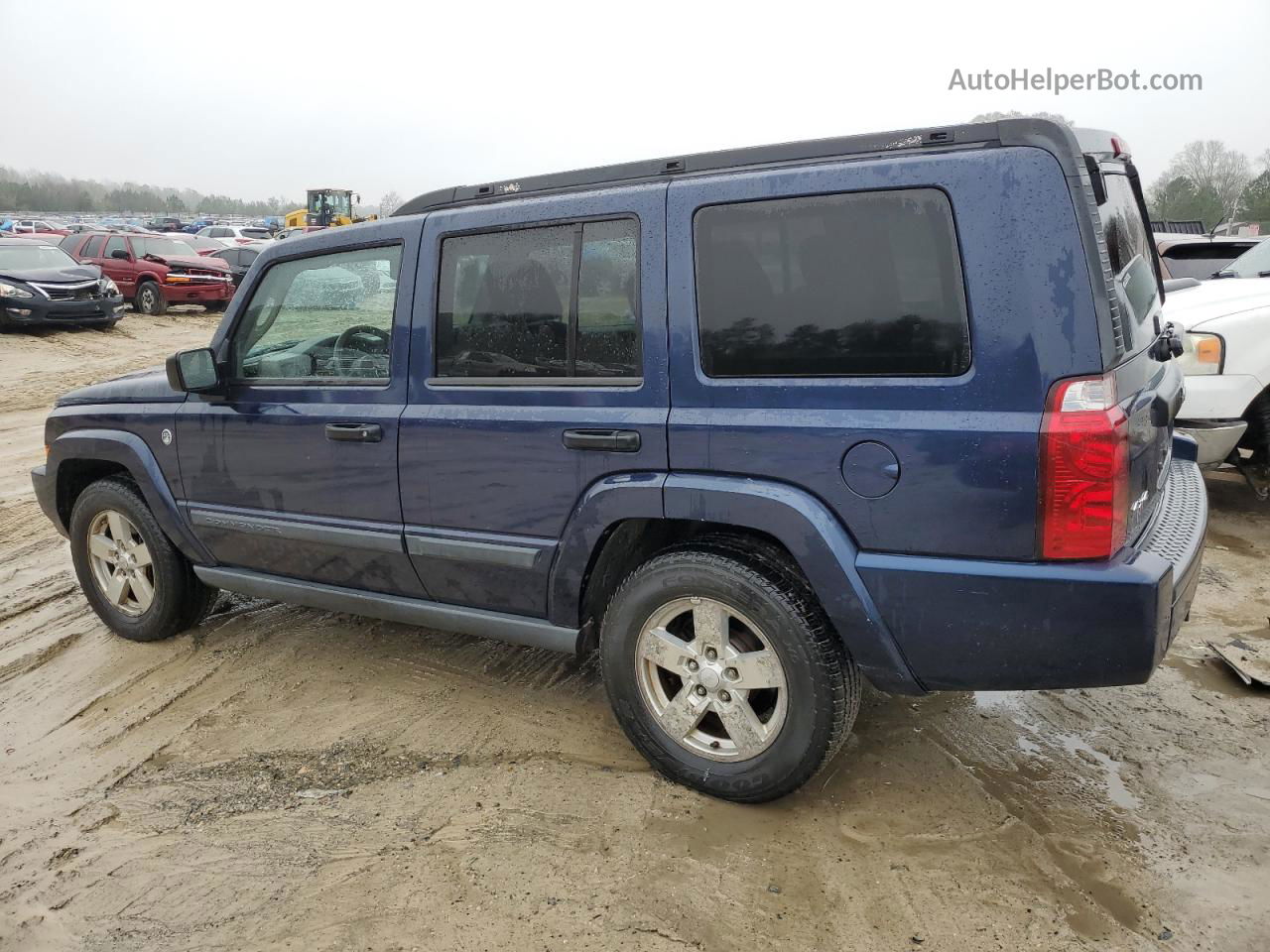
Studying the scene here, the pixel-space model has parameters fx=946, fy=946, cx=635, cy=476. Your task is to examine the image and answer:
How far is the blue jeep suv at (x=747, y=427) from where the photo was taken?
238 centimetres

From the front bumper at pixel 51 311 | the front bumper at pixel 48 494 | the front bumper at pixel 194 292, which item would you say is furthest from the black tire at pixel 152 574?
the front bumper at pixel 194 292

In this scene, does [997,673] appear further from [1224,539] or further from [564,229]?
[1224,539]

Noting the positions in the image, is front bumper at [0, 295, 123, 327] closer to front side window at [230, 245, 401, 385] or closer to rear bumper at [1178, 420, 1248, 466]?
front side window at [230, 245, 401, 385]

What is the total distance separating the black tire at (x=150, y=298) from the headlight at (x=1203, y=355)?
1863cm

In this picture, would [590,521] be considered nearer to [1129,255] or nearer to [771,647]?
[771,647]

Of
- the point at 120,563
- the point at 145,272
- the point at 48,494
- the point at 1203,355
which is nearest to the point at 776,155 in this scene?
Result: the point at 120,563

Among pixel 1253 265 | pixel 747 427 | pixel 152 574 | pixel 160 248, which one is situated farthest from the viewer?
pixel 160 248

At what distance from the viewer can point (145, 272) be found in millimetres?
18719

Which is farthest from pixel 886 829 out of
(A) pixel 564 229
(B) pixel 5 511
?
(B) pixel 5 511

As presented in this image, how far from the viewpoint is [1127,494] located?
2.41 metres

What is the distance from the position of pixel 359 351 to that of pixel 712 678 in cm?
183

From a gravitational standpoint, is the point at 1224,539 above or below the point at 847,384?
below

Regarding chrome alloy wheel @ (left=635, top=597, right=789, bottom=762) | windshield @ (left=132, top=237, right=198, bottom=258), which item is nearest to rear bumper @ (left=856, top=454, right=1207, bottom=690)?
chrome alloy wheel @ (left=635, top=597, right=789, bottom=762)

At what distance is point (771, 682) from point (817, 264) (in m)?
1.22
